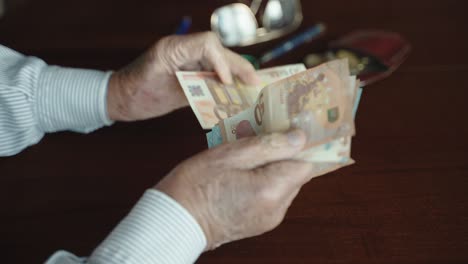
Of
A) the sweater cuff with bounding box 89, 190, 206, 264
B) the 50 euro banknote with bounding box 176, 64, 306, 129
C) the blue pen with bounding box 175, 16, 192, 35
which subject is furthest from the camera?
the blue pen with bounding box 175, 16, 192, 35

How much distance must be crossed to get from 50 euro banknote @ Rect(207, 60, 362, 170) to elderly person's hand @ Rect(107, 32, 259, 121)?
22 cm

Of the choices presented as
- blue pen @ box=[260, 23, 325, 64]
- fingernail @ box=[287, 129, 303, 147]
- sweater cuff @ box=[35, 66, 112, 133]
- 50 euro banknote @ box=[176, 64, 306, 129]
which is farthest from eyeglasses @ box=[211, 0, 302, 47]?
fingernail @ box=[287, 129, 303, 147]

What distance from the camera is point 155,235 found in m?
0.58

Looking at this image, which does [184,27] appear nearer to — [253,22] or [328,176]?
[253,22]

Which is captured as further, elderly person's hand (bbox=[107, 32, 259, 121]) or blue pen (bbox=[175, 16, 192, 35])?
blue pen (bbox=[175, 16, 192, 35])

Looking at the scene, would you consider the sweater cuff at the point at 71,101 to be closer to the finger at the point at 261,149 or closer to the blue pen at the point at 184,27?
the blue pen at the point at 184,27

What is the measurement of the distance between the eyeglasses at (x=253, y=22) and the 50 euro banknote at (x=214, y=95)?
243mm

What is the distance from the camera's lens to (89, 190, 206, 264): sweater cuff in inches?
22.6

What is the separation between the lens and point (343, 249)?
688mm

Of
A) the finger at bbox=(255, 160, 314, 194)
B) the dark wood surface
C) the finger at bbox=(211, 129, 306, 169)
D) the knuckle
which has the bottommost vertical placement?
the dark wood surface

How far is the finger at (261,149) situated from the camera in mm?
597

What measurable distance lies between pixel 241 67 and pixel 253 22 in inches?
12.6

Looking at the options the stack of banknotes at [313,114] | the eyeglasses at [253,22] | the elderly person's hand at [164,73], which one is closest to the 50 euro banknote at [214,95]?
the elderly person's hand at [164,73]

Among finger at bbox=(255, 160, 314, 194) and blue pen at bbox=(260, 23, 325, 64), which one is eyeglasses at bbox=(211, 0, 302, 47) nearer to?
blue pen at bbox=(260, 23, 325, 64)
